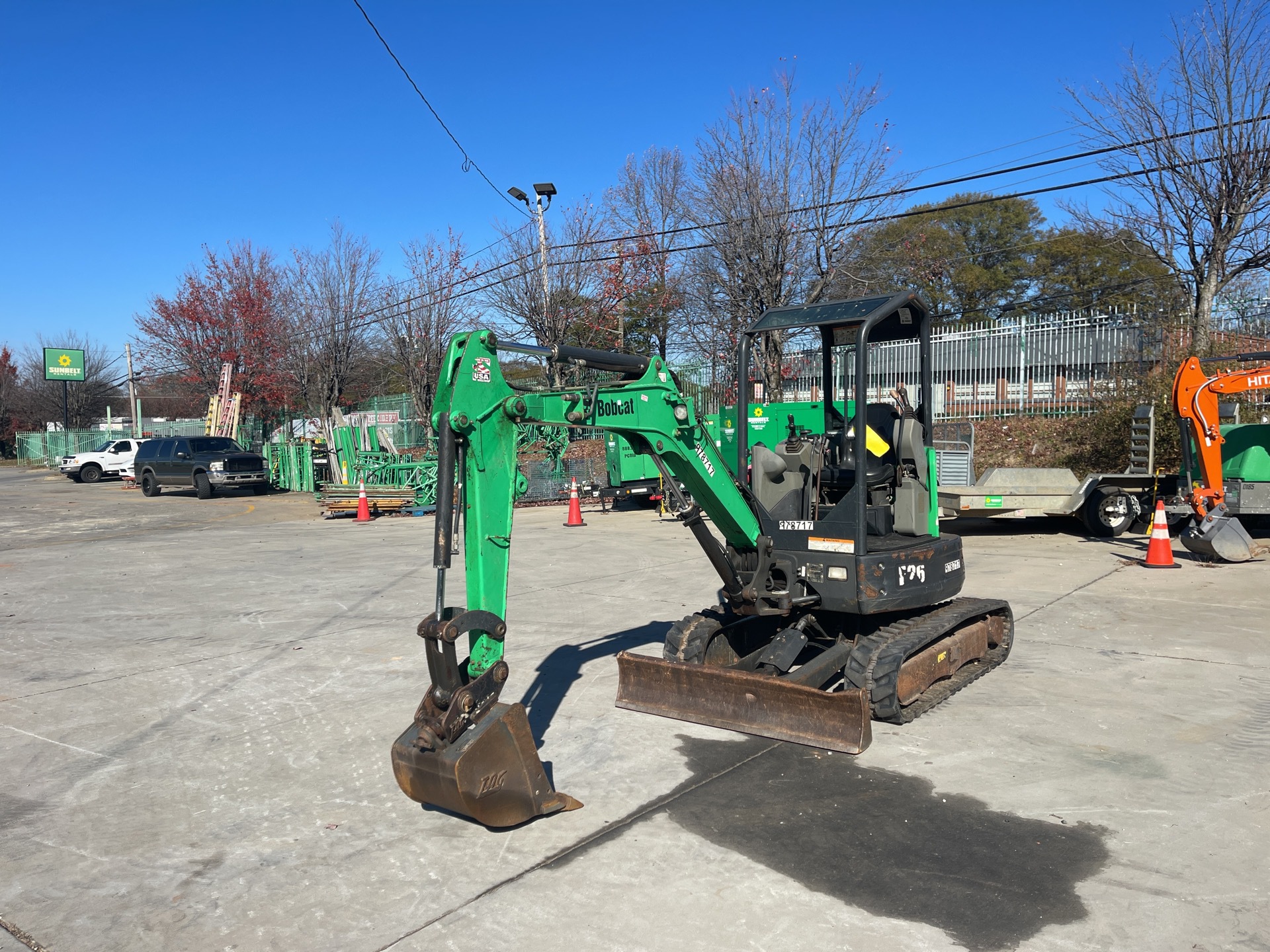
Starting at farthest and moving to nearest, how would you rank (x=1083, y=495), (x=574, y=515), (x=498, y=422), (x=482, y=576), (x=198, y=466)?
1. (x=198, y=466)
2. (x=574, y=515)
3. (x=1083, y=495)
4. (x=498, y=422)
5. (x=482, y=576)

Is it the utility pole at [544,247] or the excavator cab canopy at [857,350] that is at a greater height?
the utility pole at [544,247]

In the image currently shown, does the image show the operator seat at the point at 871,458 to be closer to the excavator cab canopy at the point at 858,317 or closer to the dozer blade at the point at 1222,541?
the excavator cab canopy at the point at 858,317

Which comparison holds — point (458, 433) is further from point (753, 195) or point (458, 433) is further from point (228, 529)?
point (753, 195)

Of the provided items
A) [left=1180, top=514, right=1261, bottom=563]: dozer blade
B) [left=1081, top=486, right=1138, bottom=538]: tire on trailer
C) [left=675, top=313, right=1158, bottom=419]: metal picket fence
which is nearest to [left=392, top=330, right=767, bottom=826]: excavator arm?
[left=1180, top=514, right=1261, bottom=563]: dozer blade

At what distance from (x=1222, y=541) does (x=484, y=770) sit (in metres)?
12.0

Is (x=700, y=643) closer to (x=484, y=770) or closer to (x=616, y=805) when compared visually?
(x=616, y=805)

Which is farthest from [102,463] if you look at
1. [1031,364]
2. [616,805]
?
[616,805]

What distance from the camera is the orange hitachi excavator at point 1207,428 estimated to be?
12.9 m

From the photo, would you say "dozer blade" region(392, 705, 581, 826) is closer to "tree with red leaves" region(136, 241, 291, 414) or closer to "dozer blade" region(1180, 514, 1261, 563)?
"dozer blade" region(1180, 514, 1261, 563)

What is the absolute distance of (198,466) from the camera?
28.1 m

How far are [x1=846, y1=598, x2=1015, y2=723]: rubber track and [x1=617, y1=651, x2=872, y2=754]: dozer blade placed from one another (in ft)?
0.72

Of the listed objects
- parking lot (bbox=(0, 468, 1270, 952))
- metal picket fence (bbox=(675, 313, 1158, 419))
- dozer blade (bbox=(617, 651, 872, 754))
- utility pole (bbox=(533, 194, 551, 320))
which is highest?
utility pole (bbox=(533, 194, 551, 320))

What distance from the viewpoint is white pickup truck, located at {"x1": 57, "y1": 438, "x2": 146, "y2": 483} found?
122ft

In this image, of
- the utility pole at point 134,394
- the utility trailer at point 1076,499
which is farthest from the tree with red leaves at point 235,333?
the utility trailer at point 1076,499
